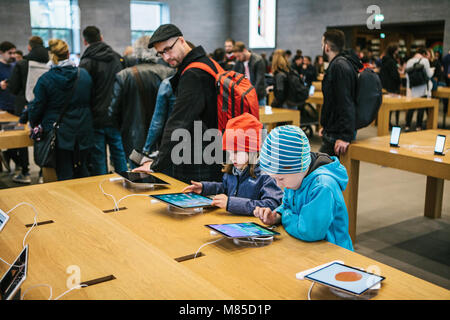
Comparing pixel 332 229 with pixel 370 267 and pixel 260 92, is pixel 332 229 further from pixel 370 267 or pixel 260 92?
pixel 260 92

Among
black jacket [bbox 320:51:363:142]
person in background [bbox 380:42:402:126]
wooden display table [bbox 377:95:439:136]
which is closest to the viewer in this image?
black jacket [bbox 320:51:363:142]

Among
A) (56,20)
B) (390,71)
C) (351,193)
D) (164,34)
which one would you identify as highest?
(56,20)

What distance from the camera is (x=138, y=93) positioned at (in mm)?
3715

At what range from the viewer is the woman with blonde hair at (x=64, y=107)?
3740 mm

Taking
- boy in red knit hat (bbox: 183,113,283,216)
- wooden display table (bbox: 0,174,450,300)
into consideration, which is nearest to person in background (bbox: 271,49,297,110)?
boy in red knit hat (bbox: 183,113,283,216)

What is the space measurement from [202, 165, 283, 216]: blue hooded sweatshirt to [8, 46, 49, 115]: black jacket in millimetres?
2979

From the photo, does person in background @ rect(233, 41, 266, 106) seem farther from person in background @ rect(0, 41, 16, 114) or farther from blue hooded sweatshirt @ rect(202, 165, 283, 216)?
blue hooded sweatshirt @ rect(202, 165, 283, 216)

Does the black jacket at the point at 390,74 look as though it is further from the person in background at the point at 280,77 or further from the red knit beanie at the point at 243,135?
the red knit beanie at the point at 243,135

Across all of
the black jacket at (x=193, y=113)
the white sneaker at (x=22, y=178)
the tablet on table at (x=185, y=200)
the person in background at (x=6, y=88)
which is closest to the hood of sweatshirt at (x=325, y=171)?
the tablet on table at (x=185, y=200)

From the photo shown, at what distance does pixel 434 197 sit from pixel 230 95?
2569mm

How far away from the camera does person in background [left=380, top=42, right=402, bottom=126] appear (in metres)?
8.61

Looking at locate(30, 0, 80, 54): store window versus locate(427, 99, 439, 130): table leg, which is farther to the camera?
locate(30, 0, 80, 54): store window

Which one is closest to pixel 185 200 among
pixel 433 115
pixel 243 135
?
pixel 243 135

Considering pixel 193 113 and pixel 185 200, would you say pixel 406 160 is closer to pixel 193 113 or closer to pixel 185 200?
pixel 193 113
